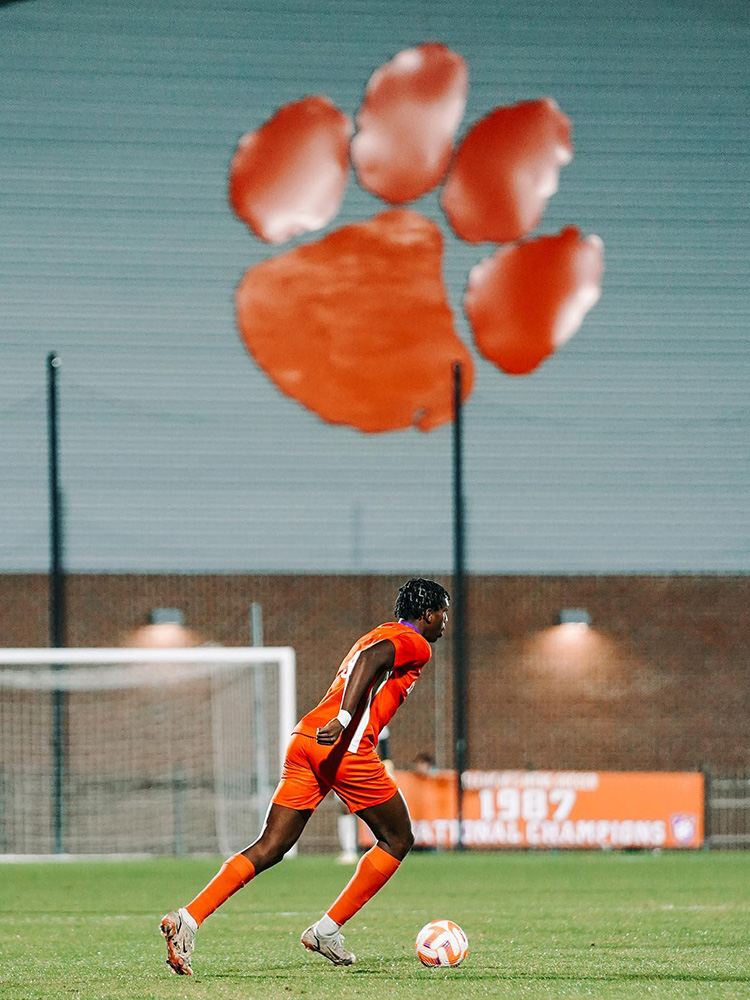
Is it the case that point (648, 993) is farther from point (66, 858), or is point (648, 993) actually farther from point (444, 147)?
point (444, 147)

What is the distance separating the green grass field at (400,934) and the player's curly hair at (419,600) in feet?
4.70

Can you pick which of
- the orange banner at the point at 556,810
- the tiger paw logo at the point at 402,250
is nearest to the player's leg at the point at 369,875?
the orange banner at the point at 556,810

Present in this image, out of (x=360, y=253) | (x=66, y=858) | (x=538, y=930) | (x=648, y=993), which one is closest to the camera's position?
(x=648, y=993)

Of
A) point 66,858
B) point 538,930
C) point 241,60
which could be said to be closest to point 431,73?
point 241,60

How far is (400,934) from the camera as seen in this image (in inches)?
340

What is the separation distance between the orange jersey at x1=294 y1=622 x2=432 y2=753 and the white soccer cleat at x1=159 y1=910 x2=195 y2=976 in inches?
34.9

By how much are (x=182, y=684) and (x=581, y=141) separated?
9780 mm

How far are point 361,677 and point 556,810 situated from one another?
45.6 feet

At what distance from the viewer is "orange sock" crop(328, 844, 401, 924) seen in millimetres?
6652

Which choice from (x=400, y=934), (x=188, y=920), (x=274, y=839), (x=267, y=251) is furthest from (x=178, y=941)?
(x=267, y=251)

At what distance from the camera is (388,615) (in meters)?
22.5

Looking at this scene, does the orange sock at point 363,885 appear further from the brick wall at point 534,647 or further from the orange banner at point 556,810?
the brick wall at point 534,647

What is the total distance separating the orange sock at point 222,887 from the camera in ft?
20.9

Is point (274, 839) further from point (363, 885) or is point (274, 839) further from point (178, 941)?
point (178, 941)
